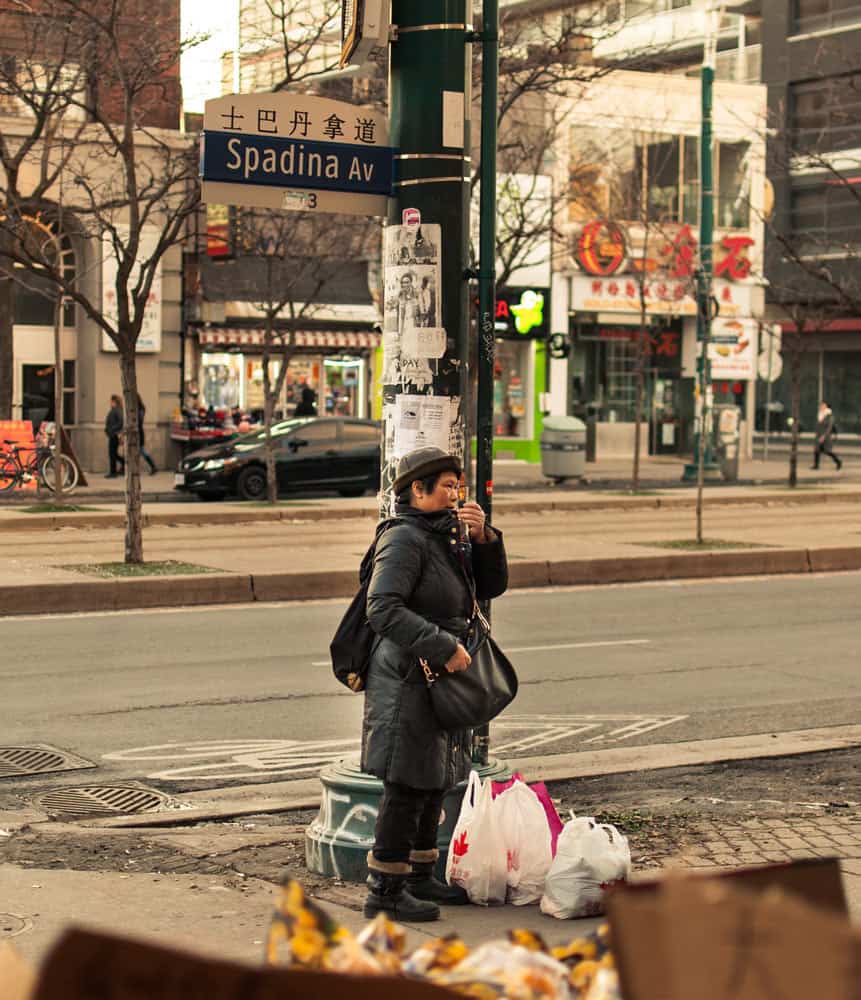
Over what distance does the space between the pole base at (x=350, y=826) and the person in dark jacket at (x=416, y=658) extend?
38 centimetres

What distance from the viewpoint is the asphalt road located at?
920 cm

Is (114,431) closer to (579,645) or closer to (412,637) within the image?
(579,645)

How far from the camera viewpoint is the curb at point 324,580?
586 inches

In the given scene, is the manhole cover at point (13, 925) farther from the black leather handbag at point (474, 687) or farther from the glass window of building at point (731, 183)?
the glass window of building at point (731, 183)

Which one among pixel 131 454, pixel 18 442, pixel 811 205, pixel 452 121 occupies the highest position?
pixel 811 205

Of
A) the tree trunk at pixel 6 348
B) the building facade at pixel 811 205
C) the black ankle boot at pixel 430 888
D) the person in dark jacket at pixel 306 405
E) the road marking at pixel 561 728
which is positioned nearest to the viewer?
the black ankle boot at pixel 430 888

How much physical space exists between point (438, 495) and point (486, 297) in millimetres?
1233

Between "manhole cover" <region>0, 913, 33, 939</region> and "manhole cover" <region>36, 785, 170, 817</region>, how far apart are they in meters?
2.11

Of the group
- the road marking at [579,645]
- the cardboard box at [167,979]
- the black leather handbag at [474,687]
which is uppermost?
the cardboard box at [167,979]

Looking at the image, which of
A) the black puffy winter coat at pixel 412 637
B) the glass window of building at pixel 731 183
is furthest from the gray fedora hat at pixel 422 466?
the glass window of building at pixel 731 183

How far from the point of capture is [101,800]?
7.91 metres

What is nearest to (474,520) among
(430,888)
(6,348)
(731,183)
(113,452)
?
(430,888)

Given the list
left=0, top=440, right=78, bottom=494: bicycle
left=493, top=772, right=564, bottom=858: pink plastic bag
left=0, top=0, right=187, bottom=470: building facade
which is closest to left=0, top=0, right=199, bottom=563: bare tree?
left=0, top=0, right=187, bottom=470: building facade

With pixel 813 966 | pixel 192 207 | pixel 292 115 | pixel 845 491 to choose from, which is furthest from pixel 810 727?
pixel 845 491
